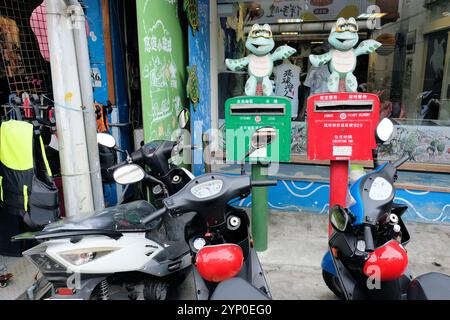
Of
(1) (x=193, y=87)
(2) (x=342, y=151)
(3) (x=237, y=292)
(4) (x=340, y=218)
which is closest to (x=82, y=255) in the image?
(3) (x=237, y=292)

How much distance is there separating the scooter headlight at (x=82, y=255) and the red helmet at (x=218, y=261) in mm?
688

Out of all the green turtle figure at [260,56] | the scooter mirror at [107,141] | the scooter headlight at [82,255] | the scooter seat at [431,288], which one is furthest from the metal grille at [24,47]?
the scooter seat at [431,288]

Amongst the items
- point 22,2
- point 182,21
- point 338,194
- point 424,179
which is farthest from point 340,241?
point 22,2

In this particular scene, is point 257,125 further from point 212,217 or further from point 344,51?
point 212,217

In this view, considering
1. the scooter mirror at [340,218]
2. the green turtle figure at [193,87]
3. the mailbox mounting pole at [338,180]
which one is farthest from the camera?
the green turtle figure at [193,87]

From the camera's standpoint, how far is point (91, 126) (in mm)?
2984

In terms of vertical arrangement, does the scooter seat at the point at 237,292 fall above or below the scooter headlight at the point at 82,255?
above

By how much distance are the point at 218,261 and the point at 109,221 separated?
2.79 feet

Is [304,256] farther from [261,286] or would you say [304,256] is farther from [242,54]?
[242,54]

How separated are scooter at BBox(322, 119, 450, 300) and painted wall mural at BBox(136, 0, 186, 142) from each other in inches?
83.6

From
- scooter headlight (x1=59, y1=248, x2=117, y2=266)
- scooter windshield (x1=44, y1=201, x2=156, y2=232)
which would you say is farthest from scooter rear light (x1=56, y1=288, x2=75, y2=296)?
scooter windshield (x1=44, y1=201, x2=156, y2=232)

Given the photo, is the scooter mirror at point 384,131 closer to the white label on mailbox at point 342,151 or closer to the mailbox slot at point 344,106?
the mailbox slot at point 344,106

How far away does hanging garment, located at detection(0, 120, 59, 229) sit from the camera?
9.04 feet

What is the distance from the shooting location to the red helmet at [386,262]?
1950 mm
